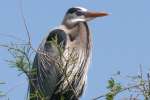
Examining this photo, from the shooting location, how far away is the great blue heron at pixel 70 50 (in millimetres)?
5609

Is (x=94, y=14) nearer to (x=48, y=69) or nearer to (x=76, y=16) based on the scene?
(x=76, y=16)

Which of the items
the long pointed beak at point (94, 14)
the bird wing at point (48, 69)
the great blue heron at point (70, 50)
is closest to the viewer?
the great blue heron at point (70, 50)

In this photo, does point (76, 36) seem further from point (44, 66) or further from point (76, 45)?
point (44, 66)

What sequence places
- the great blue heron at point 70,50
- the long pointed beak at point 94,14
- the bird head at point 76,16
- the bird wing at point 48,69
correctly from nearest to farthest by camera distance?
the great blue heron at point 70,50, the bird wing at point 48,69, the long pointed beak at point 94,14, the bird head at point 76,16

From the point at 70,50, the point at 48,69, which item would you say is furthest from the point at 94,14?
the point at 70,50

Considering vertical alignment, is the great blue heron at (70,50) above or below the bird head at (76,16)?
below

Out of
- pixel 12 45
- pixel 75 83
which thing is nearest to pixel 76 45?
pixel 75 83

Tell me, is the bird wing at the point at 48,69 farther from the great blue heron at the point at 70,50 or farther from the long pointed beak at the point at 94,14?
the long pointed beak at the point at 94,14

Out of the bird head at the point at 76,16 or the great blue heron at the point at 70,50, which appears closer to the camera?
the great blue heron at the point at 70,50

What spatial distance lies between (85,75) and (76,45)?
0.36 meters

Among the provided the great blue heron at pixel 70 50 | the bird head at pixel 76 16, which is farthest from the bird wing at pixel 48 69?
the bird head at pixel 76 16

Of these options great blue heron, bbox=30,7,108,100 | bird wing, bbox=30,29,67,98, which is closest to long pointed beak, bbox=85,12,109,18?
great blue heron, bbox=30,7,108,100

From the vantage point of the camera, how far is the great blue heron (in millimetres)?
5609

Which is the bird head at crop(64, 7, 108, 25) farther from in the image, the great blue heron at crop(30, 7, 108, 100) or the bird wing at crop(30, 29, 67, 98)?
the bird wing at crop(30, 29, 67, 98)
